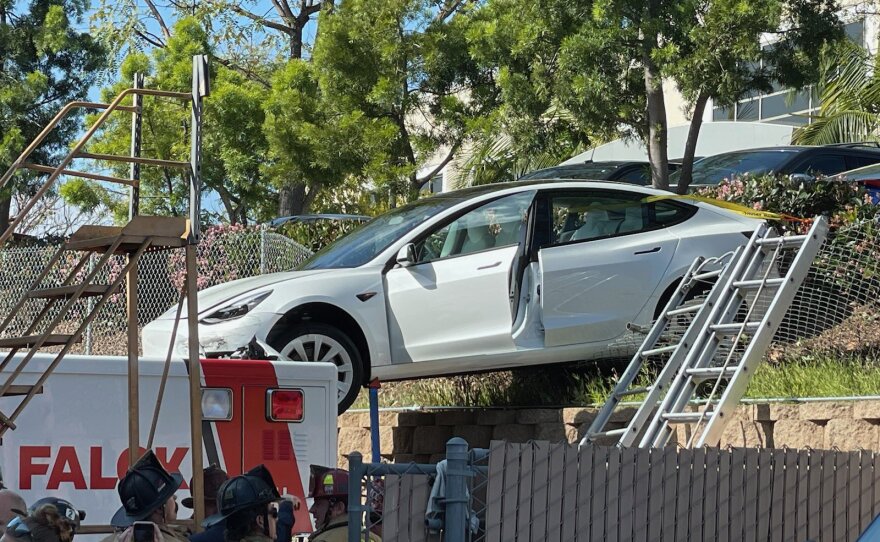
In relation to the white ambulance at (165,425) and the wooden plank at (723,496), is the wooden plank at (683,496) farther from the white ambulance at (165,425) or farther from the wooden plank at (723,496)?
the white ambulance at (165,425)

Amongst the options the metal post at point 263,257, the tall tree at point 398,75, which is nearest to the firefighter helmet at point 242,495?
the metal post at point 263,257

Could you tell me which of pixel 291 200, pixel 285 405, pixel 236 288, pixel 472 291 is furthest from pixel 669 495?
pixel 291 200

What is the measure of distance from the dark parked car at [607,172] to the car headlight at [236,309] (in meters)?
6.77

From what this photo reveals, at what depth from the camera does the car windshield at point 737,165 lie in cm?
1473

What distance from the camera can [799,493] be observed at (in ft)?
20.0

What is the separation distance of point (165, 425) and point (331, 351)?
2.60m

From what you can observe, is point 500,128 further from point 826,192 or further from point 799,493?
point 799,493

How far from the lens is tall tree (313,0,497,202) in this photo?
19203mm

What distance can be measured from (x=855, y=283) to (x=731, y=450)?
5.14 metres

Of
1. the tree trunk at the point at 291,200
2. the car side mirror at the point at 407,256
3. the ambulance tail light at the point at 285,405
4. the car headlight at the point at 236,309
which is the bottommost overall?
the ambulance tail light at the point at 285,405

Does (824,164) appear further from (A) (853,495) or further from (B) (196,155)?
(B) (196,155)

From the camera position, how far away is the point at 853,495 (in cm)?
646

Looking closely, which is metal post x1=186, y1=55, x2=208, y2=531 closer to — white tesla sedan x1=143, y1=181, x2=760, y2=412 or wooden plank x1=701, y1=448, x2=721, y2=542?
wooden plank x1=701, y1=448, x2=721, y2=542

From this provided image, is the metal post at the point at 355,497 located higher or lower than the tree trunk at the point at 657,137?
lower
